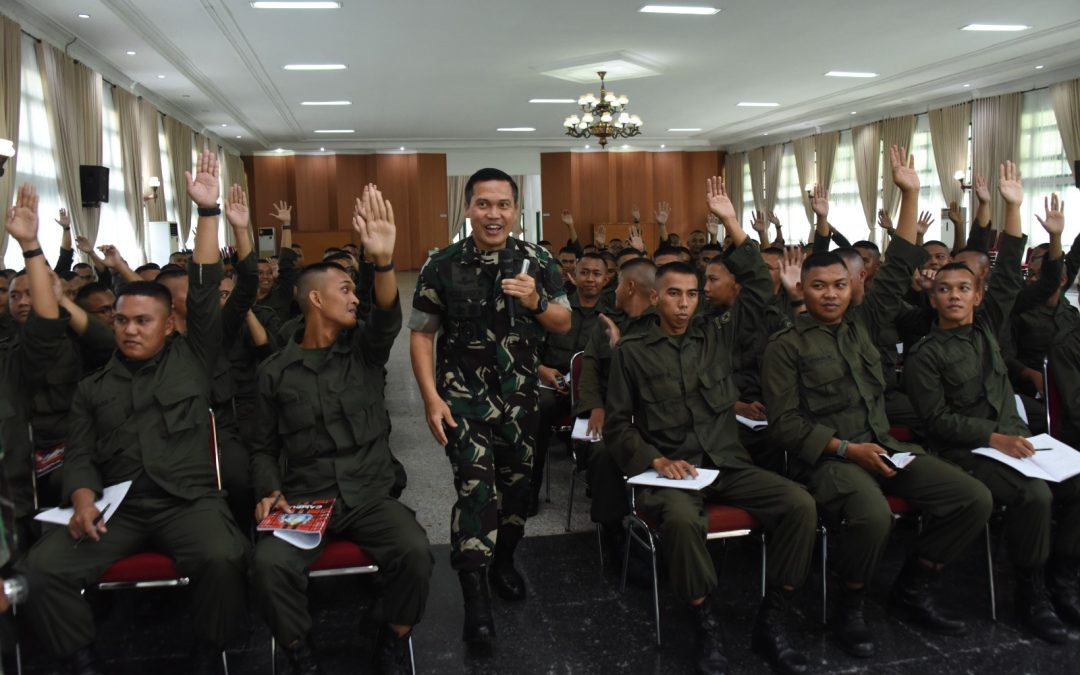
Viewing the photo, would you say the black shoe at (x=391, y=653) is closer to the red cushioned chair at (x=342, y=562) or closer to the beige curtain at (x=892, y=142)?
the red cushioned chair at (x=342, y=562)

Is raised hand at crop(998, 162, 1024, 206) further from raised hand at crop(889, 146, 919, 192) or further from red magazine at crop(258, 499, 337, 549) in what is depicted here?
red magazine at crop(258, 499, 337, 549)

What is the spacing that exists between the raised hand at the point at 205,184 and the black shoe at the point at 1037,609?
10.8ft

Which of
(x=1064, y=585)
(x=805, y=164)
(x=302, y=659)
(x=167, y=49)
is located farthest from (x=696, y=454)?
(x=805, y=164)

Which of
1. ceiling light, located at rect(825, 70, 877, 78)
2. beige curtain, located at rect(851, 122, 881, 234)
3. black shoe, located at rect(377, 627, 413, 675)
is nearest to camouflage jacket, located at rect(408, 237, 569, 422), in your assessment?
black shoe, located at rect(377, 627, 413, 675)

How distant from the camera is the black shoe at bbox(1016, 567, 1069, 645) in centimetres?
269

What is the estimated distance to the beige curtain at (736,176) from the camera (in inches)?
803

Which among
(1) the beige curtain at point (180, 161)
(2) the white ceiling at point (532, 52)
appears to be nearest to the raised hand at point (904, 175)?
(2) the white ceiling at point (532, 52)

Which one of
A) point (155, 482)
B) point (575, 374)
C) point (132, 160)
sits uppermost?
point (132, 160)

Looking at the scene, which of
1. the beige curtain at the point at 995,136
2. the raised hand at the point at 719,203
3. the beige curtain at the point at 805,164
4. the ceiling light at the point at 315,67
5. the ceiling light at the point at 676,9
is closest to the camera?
the raised hand at the point at 719,203

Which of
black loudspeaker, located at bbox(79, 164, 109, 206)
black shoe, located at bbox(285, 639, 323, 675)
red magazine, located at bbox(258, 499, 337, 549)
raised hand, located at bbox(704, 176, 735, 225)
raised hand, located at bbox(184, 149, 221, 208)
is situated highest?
black loudspeaker, located at bbox(79, 164, 109, 206)

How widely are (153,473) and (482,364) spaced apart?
45.8 inches

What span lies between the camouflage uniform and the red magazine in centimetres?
48

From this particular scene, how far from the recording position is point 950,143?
1298 centimetres

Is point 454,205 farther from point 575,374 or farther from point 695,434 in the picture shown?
point 695,434
